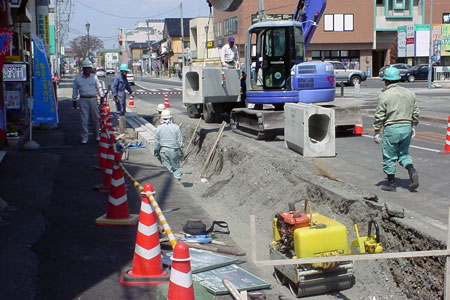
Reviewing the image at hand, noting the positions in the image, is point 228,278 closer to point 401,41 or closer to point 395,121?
point 395,121

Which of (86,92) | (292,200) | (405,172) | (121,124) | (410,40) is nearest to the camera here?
(292,200)

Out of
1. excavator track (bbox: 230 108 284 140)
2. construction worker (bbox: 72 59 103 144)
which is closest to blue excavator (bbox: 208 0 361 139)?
excavator track (bbox: 230 108 284 140)

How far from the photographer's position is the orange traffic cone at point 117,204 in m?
7.60

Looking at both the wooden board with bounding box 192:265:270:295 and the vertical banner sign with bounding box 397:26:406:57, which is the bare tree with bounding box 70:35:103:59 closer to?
the vertical banner sign with bounding box 397:26:406:57

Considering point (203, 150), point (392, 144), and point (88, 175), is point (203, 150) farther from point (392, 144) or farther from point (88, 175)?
point (392, 144)

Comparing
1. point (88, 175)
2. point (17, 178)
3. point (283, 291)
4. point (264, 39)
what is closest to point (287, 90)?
point (264, 39)

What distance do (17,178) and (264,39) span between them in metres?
8.27

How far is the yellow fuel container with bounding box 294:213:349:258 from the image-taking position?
6.18 metres

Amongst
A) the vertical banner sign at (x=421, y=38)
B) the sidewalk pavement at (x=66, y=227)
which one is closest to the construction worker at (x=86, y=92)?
the sidewalk pavement at (x=66, y=227)

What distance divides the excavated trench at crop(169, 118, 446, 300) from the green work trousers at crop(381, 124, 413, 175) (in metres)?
0.70

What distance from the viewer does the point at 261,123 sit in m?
14.6

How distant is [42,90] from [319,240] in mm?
10130

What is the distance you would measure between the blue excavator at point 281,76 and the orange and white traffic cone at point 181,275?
1031 centimetres

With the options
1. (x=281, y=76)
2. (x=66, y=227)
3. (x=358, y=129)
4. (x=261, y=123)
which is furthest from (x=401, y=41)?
(x=66, y=227)
